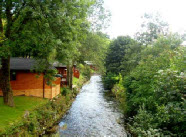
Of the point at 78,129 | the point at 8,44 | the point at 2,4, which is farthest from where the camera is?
the point at 78,129

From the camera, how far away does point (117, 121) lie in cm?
1584

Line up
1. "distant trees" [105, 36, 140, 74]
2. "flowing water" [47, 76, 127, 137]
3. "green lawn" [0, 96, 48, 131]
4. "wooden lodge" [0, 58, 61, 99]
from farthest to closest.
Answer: "distant trees" [105, 36, 140, 74] → "wooden lodge" [0, 58, 61, 99] → "flowing water" [47, 76, 127, 137] → "green lawn" [0, 96, 48, 131]

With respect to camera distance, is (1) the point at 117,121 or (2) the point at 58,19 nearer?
(2) the point at 58,19

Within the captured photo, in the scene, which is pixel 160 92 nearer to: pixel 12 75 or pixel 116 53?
pixel 12 75

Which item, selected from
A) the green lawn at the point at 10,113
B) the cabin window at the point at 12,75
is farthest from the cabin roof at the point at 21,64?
the green lawn at the point at 10,113

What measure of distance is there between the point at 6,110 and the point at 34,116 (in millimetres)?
2022

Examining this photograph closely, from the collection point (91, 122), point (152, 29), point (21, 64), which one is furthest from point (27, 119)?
point (152, 29)

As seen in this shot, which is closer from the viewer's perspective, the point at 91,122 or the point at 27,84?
the point at 91,122

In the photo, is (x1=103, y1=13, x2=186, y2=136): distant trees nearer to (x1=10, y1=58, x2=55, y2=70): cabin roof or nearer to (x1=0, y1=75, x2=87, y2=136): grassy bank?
(x1=0, y1=75, x2=87, y2=136): grassy bank

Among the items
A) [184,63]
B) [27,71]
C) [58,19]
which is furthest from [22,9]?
[184,63]

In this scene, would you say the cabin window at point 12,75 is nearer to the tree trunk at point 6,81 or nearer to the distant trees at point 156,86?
the tree trunk at point 6,81

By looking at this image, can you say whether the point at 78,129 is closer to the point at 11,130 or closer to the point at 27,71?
the point at 11,130

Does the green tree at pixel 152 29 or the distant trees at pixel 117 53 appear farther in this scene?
the distant trees at pixel 117 53

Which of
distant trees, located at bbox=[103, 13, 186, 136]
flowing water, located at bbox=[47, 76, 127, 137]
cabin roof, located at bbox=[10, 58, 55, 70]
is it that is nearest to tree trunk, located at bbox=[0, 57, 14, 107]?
cabin roof, located at bbox=[10, 58, 55, 70]
